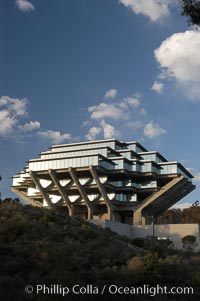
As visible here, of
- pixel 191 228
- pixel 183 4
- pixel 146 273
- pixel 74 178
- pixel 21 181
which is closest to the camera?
pixel 183 4

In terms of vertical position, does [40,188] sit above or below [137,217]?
above

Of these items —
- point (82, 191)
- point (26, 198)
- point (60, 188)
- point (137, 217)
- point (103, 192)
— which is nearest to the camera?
point (103, 192)

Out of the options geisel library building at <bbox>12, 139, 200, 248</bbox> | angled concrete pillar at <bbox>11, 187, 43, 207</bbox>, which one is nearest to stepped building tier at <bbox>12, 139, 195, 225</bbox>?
geisel library building at <bbox>12, 139, 200, 248</bbox>

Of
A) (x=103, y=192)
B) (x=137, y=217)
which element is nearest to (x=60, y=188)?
(x=103, y=192)

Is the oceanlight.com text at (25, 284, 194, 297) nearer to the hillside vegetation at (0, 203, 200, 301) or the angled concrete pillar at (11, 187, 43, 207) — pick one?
the hillside vegetation at (0, 203, 200, 301)

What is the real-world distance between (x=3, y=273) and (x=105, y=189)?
6028cm

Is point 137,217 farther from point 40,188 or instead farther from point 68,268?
point 68,268

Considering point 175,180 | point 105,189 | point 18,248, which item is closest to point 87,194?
point 105,189

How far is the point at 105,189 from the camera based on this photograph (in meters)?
79.0

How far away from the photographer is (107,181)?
8044 centimetres

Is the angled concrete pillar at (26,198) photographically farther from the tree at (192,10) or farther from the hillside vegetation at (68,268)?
the tree at (192,10)

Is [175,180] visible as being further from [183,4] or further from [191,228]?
[183,4]

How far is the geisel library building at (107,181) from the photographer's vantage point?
78375 millimetres

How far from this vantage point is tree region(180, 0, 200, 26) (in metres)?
17.1
